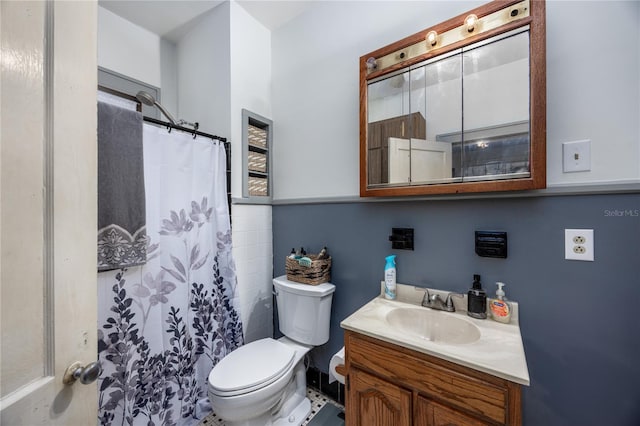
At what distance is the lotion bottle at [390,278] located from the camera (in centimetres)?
134

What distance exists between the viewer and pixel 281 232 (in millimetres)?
1946

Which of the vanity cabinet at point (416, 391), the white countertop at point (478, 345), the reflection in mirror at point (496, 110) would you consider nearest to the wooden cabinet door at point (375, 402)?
the vanity cabinet at point (416, 391)

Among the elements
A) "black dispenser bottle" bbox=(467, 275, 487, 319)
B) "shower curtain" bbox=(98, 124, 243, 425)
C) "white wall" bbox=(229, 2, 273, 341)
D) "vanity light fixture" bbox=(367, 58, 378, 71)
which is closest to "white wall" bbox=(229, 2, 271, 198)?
"white wall" bbox=(229, 2, 273, 341)

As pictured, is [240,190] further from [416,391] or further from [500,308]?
[500,308]

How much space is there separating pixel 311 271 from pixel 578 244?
1211 millimetres

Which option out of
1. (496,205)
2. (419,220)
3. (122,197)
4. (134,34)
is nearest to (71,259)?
(122,197)

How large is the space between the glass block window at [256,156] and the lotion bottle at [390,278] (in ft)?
3.37

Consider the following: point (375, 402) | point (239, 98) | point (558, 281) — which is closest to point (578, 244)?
point (558, 281)

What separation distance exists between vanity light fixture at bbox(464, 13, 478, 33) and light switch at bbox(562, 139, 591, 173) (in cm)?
63

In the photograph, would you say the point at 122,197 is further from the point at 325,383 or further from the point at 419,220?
the point at 325,383

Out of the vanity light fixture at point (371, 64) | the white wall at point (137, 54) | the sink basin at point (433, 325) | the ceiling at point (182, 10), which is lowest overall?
the sink basin at point (433, 325)

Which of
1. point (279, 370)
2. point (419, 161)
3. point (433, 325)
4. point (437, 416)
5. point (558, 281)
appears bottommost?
point (279, 370)

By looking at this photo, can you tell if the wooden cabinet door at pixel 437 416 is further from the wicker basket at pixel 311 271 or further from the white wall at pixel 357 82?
the white wall at pixel 357 82

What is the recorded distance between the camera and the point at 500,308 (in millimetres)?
1072
